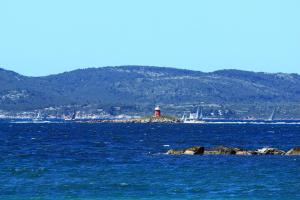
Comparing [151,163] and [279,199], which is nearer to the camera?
[279,199]

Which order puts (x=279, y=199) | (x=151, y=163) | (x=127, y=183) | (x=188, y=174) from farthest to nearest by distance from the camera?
1. (x=151, y=163)
2. (x=188, y=174)
3. (x=127, y=183)
4. (x=279, y=199)

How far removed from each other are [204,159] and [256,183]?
77.2ft

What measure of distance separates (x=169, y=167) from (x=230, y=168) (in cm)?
570

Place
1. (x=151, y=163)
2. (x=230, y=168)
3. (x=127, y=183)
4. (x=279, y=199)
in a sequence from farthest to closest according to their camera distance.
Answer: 1. (x=151, y=163)
2. (x=230, y=168)
3. (x=127, y=183)
4. (x=279, y=199)

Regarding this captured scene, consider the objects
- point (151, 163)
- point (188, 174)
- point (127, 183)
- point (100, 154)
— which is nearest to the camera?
point (127, 183)

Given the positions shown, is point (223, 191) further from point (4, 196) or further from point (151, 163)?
point (151, 163)

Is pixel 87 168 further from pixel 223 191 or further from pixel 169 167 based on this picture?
pixel 223 191

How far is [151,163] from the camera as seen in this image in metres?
92.2

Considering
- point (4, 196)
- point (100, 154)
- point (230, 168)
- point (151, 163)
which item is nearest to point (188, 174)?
point (230, 168)

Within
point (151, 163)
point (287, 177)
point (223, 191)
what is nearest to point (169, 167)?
point (151, 163)

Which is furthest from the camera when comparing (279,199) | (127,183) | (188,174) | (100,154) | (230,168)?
(100,154)

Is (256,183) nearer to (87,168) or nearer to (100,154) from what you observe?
(87,168)

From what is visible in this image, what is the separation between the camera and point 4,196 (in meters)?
65.4

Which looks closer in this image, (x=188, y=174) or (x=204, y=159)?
(x=188, y=174)
